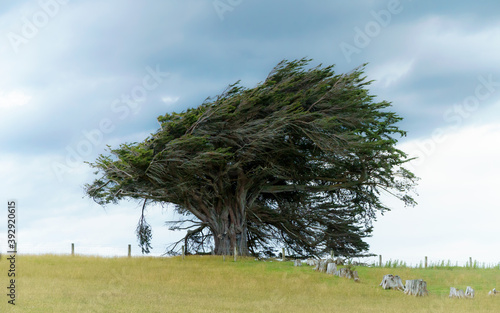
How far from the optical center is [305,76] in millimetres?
29406

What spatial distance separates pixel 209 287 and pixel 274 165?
1035 centimetres

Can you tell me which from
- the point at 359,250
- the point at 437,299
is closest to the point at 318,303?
the point at 437,299

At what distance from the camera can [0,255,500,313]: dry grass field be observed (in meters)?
15.7

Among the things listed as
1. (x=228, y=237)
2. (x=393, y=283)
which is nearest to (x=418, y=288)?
(x=393, y=283)

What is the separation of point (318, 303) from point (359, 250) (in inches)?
688

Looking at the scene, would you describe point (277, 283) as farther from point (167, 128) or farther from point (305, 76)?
point (305, 76)

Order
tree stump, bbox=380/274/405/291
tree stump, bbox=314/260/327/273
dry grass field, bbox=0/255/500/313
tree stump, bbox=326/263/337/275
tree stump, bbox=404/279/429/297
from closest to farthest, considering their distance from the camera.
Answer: dry grass field, bbox=0/255/500/313
tree stump, bbox=404/279/429/297
tree stump, bbox=380/274/405/291
tree stump, bbox=326/263/337/275
tree stump, bbox=314/260/327/273

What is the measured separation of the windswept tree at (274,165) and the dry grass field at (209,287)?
3708mm

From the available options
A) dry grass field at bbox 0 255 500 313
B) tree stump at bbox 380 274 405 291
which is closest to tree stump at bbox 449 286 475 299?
dry grass field at bbox 0 255 500 313

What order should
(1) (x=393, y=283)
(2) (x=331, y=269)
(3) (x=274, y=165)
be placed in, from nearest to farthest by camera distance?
1. (1) (x=393, y=283)
2. (2) (x=331, y=269)
3. (3) (x=274, y=165)

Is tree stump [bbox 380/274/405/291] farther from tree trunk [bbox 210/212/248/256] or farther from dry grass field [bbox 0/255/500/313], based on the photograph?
tree trunk [bbox 210/212/248/256]

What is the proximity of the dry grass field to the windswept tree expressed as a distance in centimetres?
371

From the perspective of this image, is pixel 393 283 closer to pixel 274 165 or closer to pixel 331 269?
pixel 331 269

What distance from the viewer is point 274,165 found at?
95.7 ft
